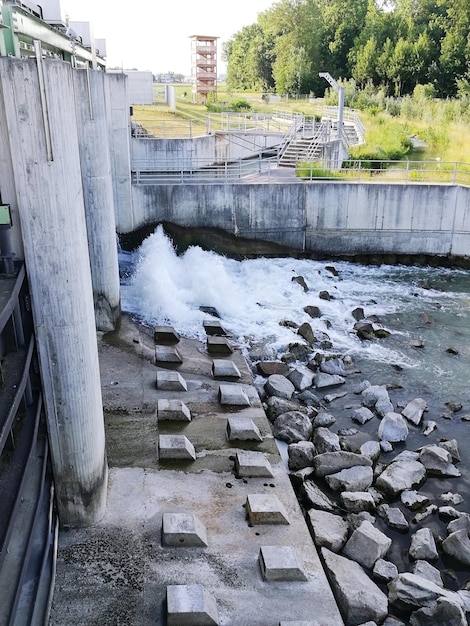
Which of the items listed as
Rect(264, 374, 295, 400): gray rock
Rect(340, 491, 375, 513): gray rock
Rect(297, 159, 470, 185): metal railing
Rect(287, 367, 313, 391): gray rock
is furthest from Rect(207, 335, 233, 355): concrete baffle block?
Rect(297, 159, 470, 185): metal railing

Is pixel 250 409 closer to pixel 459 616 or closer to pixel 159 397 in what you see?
pixel 159 397

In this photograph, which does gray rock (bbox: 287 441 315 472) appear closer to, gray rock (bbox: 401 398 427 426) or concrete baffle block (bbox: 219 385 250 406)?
concrete baffle block (bbox: 219 385 250 406)

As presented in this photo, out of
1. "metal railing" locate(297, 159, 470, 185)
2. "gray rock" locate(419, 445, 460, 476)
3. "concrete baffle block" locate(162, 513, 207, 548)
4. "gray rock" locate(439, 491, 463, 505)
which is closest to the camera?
"concrete baffle block" locate(162, 513, 207, 548)

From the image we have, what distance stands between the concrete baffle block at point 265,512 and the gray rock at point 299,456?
207 centimetres

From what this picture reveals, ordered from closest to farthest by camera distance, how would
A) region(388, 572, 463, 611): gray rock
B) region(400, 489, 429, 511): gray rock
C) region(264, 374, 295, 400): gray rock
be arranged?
region(388, 572, 463, 611): gray rock → region(400, 489, 429, 511): gray rock → region(264, 374, 295, 400): gray rock

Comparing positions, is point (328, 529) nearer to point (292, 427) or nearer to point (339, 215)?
point (292, 427)

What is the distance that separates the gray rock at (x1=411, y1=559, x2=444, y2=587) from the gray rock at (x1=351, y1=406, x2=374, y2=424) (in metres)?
3.60

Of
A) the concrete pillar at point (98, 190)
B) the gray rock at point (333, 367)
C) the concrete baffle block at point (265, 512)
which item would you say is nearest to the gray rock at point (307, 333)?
the gray rock at point (333, 367)

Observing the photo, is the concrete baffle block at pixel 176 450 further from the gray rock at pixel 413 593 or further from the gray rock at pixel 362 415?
the gray rock at pixel 362 415

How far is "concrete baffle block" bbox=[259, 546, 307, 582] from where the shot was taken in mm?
5891

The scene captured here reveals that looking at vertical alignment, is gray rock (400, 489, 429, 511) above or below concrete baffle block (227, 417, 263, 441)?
below

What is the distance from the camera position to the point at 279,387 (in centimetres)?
1127

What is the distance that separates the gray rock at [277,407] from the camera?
34.1ft

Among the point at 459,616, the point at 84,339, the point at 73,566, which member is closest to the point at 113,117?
the point at 84,339
